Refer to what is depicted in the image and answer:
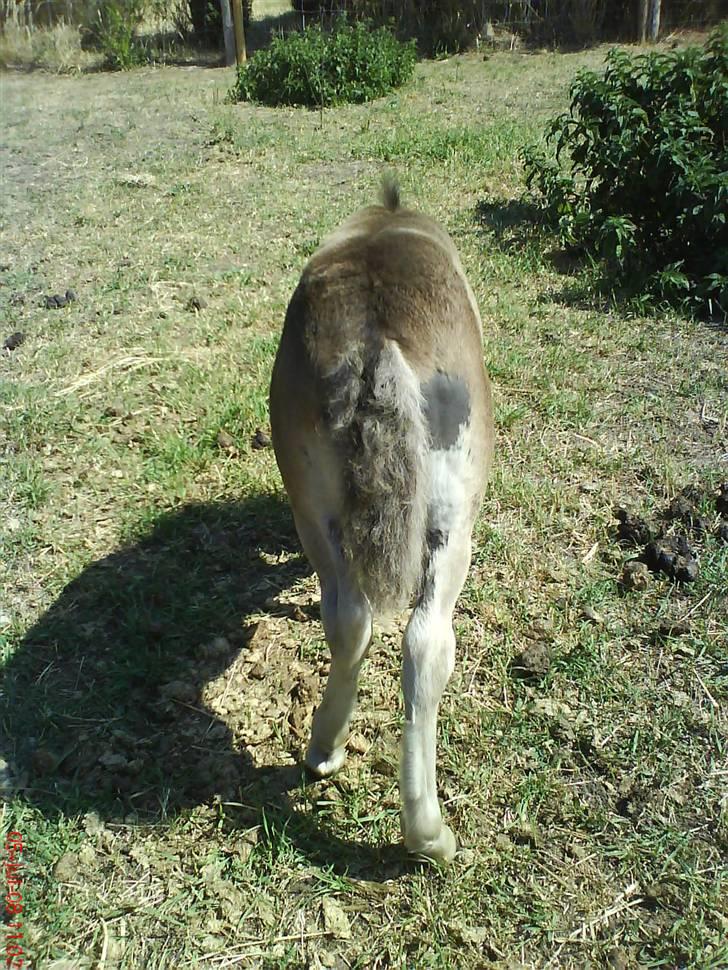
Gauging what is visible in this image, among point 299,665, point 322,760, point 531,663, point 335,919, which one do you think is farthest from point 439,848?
point 299,665

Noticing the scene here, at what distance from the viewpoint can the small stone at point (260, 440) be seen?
4.73m

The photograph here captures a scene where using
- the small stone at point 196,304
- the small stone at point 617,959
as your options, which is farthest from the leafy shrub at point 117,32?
the small stone at point 617,959

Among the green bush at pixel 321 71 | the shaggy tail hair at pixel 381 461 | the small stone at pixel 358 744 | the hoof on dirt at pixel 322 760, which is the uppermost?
the green bush at pixel 321 71

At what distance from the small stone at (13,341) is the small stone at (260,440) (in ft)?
6.73

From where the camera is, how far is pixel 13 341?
224 inches

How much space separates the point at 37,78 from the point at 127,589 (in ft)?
48.3

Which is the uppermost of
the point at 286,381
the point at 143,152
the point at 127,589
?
the point at 143,152

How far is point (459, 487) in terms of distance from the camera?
2.46 meters

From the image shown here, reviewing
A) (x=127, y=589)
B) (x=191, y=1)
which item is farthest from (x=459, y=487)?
(x=191, y=1)

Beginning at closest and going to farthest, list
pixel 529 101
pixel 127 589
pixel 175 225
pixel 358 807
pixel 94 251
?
pixel 358 807
pixel 127 589
pixel 94 251
pixel 175 225
pixel 529 101

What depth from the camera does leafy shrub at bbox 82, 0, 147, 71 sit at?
594 inches

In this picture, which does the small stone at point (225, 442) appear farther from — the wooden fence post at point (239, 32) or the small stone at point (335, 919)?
the wooden fence post at point (239, 32)

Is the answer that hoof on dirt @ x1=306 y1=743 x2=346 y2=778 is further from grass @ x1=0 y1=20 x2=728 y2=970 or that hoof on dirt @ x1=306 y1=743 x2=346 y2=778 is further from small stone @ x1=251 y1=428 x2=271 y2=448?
small stone @ x1=251 y1=428 x2=271 y2=448

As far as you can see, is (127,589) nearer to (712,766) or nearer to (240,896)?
(240,896)
